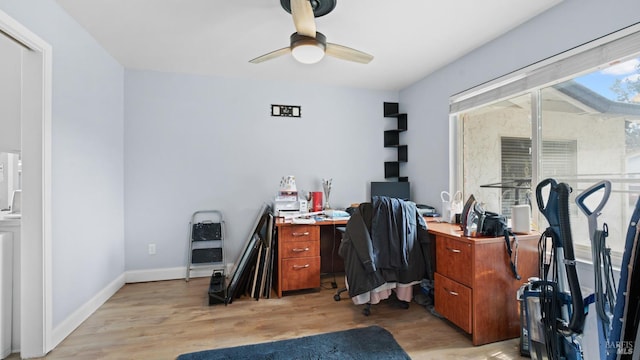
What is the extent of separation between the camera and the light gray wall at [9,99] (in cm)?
222

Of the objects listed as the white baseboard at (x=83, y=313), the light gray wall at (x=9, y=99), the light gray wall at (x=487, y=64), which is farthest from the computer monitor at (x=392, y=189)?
the light gray wall at (x=9, y=99)

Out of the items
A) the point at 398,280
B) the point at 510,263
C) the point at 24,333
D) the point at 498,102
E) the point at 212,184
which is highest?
the point at 498,102

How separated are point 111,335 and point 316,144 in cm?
277

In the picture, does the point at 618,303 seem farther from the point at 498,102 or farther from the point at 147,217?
the point at 147,217

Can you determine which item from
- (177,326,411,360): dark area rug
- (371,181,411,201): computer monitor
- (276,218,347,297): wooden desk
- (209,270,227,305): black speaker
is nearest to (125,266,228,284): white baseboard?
(209,270,227,305): black speaker

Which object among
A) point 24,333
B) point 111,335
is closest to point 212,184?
point 111,335

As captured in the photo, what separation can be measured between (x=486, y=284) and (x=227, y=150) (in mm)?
2960

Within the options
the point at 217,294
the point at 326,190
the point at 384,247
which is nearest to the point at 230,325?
the point at 217,294

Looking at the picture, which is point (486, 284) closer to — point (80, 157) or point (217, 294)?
point (217, 294)

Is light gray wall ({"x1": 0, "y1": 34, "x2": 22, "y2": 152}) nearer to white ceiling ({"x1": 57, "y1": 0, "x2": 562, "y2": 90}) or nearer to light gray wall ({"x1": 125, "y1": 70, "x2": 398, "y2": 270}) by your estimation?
white ceiling ({"x1": 57, "y1": 0, "x2": 562, "y2": 90})

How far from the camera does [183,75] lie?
3.31m

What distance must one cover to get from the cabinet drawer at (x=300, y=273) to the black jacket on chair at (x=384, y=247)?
0.61 m

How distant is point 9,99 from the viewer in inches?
88.0

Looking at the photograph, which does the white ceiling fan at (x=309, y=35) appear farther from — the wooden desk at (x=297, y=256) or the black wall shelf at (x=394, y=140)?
the black wall shelf at (x=394, y=140)
